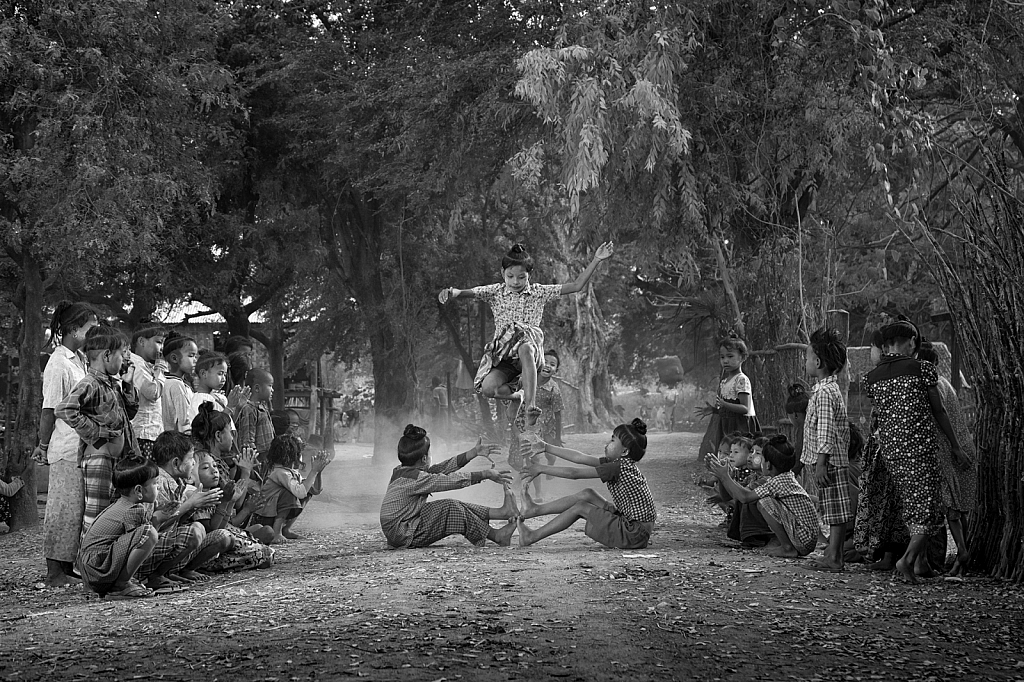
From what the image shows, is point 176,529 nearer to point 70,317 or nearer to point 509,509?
point 70,317

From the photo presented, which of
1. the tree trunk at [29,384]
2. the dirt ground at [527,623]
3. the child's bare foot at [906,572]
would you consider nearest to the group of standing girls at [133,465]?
the dirt ground at [527,623]

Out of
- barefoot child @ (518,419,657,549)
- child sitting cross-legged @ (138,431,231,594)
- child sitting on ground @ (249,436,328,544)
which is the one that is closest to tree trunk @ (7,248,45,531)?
child sitting on ground @ (249,436,328,544)

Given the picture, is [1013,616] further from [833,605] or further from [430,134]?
[430,134]

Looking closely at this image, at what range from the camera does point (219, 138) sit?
13805 millimetres

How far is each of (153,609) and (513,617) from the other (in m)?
1.82

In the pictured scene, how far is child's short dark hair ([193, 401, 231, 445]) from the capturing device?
7020mm

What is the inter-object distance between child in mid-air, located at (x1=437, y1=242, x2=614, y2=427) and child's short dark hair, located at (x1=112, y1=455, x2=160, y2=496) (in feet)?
9.71

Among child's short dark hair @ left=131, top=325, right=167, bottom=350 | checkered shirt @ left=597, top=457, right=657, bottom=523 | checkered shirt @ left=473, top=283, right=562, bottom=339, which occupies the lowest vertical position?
checkered shirt @ left=597, top=457, right=657, bottom=523

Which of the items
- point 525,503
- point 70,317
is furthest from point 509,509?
point 70,317

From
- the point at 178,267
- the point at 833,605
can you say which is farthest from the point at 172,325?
the point at 833,605

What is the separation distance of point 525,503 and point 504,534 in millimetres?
279

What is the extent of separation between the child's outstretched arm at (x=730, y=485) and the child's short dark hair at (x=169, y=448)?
10.8 feet

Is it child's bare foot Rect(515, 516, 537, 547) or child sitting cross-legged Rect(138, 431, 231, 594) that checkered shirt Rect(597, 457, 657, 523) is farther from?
child sitting cross-legged Rect(138, 431, 231, 594)

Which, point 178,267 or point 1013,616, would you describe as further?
point 178,267
